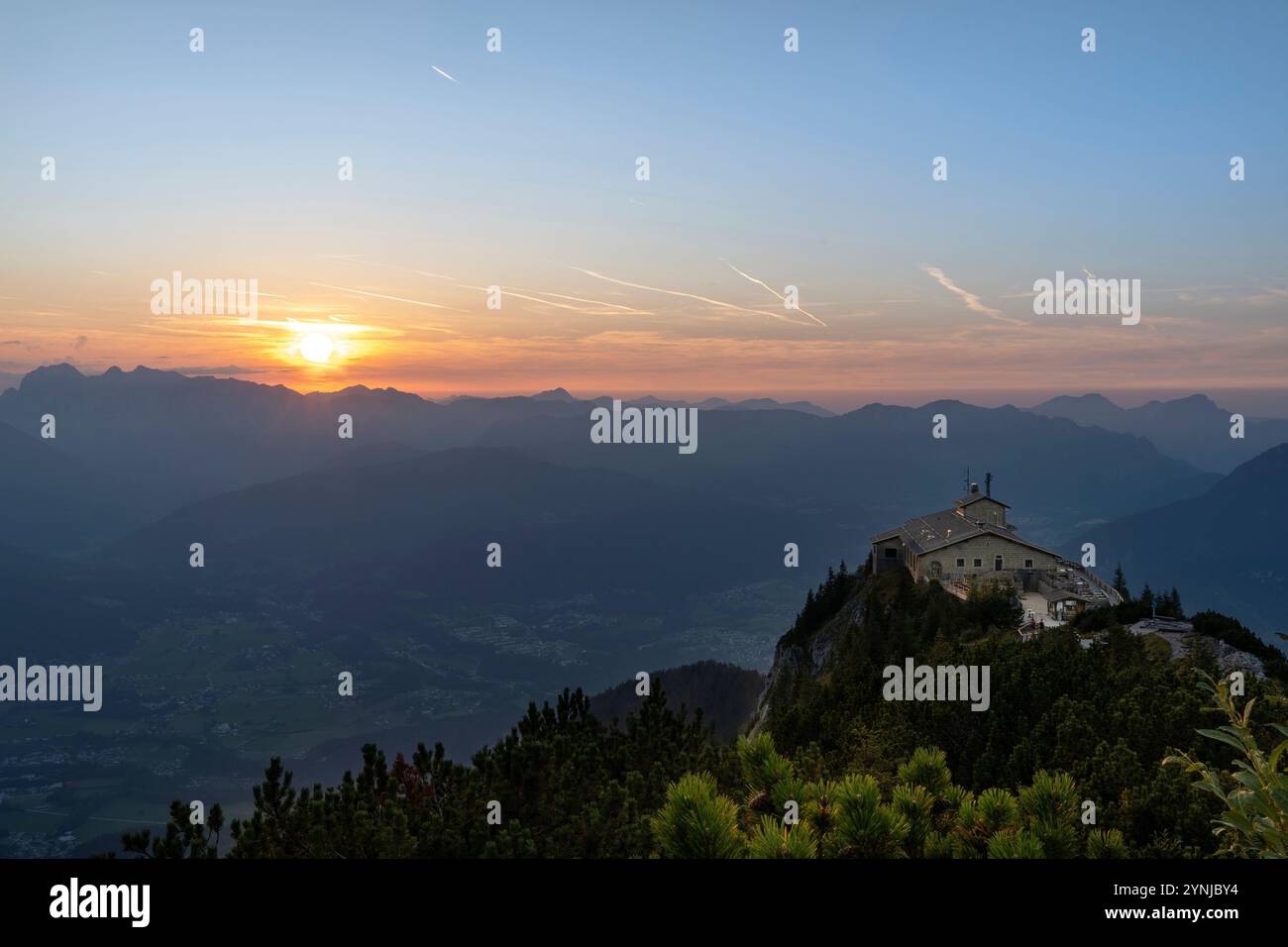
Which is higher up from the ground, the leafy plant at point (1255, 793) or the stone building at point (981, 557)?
the leafy plant at point (1255, 793)

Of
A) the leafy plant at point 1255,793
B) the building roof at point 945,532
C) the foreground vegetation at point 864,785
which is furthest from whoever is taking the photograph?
the building roof at point 945,532

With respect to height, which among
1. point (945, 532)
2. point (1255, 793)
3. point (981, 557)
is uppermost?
point (945, 532)

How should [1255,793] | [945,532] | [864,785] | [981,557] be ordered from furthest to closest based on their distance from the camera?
1. [945,532]
2. [981,557]
3. [864,785]
4. [1255,793]

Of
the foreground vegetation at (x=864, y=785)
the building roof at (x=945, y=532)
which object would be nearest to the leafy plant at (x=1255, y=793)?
the foreground vegetation at (x=864, y=785)

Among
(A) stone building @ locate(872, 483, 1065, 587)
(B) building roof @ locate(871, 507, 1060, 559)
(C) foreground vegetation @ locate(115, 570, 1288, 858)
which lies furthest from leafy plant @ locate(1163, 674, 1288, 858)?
(B) building roof @ locate(871, 507, 1060, 559)

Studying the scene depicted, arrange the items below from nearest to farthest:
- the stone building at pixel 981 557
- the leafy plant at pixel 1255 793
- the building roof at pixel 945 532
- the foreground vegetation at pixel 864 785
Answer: the leafy plant at pixel 1255 793 < the foreground vegetation at pixel 864 785 < the stone building at pixel 981 557 < the building roof at pixel 945 532

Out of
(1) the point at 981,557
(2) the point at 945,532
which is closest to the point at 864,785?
(1) the point at 981,557

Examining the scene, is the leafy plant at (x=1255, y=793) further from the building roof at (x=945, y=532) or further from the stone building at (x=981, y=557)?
the building roof at (x=945, y=532)

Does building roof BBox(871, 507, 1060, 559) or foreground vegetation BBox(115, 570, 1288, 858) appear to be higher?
building roof BBox(871, 507, 1060, 559)

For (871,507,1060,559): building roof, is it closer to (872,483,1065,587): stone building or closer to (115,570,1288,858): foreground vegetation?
(872,483,1065,587): stone building

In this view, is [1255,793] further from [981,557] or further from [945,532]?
[945,532]

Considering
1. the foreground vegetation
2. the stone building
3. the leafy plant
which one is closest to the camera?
the leafy plant

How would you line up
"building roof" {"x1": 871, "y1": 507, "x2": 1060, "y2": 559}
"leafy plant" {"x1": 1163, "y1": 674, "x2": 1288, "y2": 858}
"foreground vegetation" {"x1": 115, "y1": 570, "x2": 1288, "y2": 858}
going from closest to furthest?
"leafy plant" {"x1": 1163, "y1": 674, "x2": 1288, "y2": 858}, "foreground vegetation" {"x1": 115, "y1": 570, "x2": 1288, "y2": 858}, "building roof" {"x1": 871, "y1": 507, "x2": 1060, "y2": 559}
